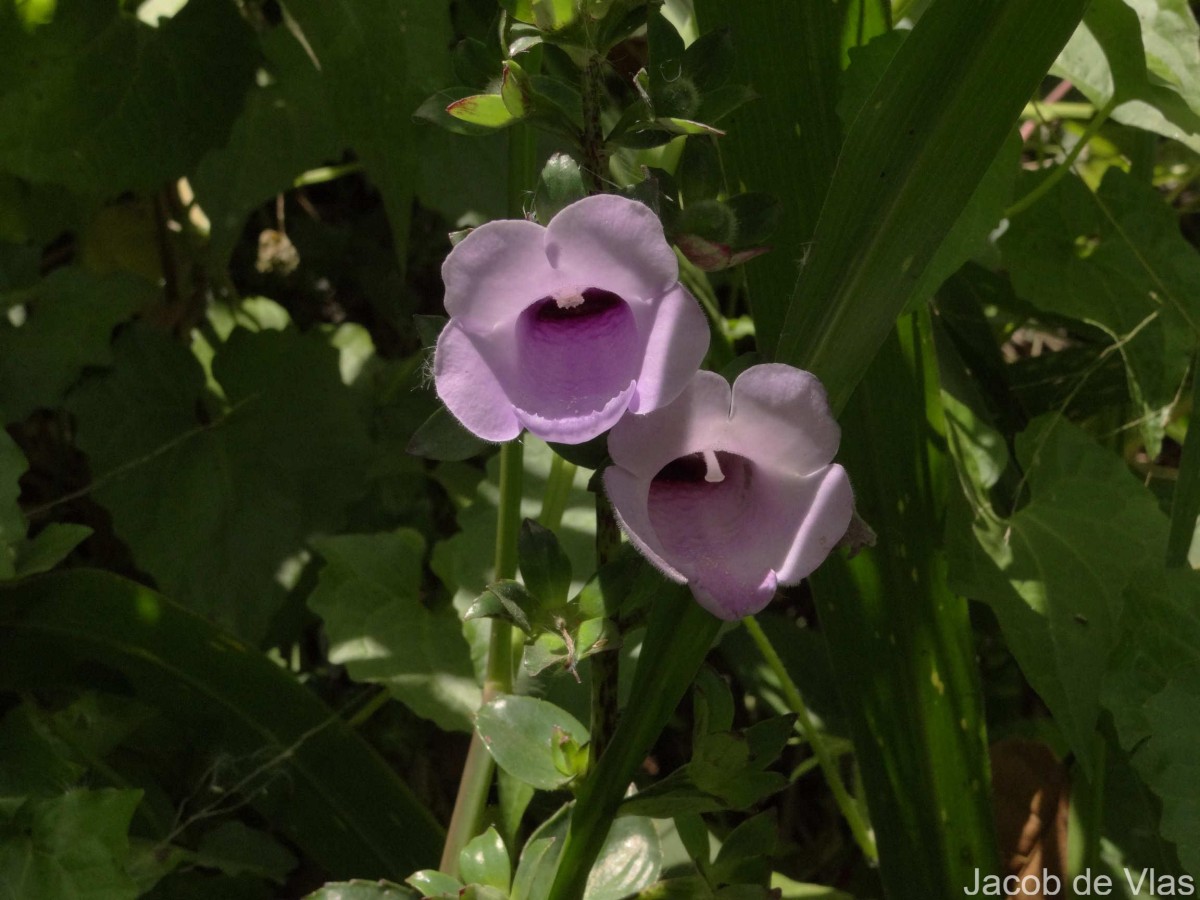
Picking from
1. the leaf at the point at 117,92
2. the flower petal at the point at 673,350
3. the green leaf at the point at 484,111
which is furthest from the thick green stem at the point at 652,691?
the leaf at the point at 117,92

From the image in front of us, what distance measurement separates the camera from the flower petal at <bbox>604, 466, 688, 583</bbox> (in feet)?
1.40

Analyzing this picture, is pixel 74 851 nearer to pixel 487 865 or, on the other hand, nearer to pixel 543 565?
pixel 487 865

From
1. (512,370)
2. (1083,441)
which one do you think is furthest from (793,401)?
(1083,441)

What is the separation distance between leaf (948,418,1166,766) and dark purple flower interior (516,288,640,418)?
37 cm

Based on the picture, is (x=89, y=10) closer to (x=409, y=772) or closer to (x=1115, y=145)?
(x=409, y=772)

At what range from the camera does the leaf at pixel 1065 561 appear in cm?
75

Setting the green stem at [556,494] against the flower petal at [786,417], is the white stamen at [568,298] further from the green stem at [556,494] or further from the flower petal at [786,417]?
the green stem at [556,494]

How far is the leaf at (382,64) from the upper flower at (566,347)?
35 centimetres

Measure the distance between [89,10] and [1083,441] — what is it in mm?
860

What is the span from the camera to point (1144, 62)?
2.64ft

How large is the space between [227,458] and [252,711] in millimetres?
349

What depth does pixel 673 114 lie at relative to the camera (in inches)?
19.7

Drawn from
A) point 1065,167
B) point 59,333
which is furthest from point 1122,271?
point 59,333

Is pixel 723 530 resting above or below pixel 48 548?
above
